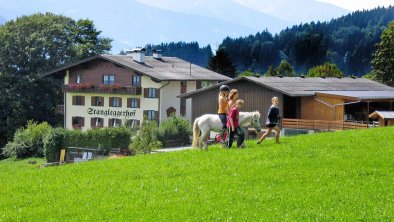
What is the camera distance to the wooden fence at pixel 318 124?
4744 centimetres

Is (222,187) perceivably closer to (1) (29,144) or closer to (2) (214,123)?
(2) (214,123)

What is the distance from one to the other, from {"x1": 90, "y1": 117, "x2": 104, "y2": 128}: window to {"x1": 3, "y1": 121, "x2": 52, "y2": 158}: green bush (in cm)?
712

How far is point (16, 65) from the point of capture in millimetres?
75312

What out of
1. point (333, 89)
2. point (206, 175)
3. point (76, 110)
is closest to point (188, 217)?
point (206, 175)

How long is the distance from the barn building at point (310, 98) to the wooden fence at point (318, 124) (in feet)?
0.26

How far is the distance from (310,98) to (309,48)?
7300 centimetres

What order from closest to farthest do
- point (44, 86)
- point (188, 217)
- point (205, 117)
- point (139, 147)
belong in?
1. point (188, 217)
2. point (205, 117)
3. point (139, 147)
4. point (44, 86)

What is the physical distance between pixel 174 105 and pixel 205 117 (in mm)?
45296

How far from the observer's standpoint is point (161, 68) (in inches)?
2726

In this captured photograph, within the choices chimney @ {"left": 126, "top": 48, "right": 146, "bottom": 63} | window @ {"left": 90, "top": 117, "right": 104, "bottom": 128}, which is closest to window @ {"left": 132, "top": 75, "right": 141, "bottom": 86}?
chimney @ {"left": 126, "top": 48, "right": 146, "bottom": 63}

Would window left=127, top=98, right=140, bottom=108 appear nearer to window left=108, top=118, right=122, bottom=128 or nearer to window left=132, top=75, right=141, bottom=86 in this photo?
window left=132, top=75, right=141, bottom=86

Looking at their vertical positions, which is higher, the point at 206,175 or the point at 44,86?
the point at 44,86

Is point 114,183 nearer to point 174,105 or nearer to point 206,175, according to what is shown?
point 206,175

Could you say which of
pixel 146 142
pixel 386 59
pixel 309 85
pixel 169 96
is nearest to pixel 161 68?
pixel 169 96
